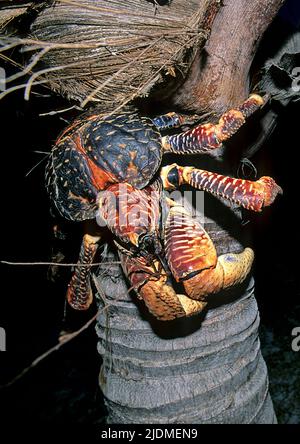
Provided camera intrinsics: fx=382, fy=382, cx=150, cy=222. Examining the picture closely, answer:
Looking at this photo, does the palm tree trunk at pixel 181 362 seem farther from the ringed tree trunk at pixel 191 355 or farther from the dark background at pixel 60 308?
the dark background at pixel 60 308

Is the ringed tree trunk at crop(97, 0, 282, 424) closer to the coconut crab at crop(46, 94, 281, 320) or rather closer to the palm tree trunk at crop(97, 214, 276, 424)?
the palm tree trunk at crop(97, 214, 276, 424)

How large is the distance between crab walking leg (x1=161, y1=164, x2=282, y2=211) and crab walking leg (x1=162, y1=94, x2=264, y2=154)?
97 millimetres

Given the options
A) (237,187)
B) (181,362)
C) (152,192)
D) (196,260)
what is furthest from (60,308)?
(237,187)

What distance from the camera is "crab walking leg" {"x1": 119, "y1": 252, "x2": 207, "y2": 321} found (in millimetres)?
1401

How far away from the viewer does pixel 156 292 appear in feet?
4.60

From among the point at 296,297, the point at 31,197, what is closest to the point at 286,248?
the point at 296,297

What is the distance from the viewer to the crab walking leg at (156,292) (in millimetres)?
1401

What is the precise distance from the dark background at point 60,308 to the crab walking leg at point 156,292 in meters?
1.93

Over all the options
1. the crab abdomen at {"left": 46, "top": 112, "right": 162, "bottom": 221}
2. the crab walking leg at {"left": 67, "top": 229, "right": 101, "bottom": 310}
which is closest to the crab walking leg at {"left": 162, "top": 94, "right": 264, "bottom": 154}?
Result: the crab abdomen at {"left": 46, "top": 112, "right": 162, "bottom": 221}

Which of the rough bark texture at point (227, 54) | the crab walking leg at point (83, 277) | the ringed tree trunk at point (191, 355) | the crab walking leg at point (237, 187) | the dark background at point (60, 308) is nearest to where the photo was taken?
the rough bark texture at point (227, 54)

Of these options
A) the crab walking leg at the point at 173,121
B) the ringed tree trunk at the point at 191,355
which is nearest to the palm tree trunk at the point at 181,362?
the ringed tree trunk at the point at 191,355

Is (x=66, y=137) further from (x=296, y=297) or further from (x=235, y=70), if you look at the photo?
(x=296, y=297)

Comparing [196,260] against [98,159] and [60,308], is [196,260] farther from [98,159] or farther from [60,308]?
[60,308]

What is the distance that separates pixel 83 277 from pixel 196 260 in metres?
0.61
